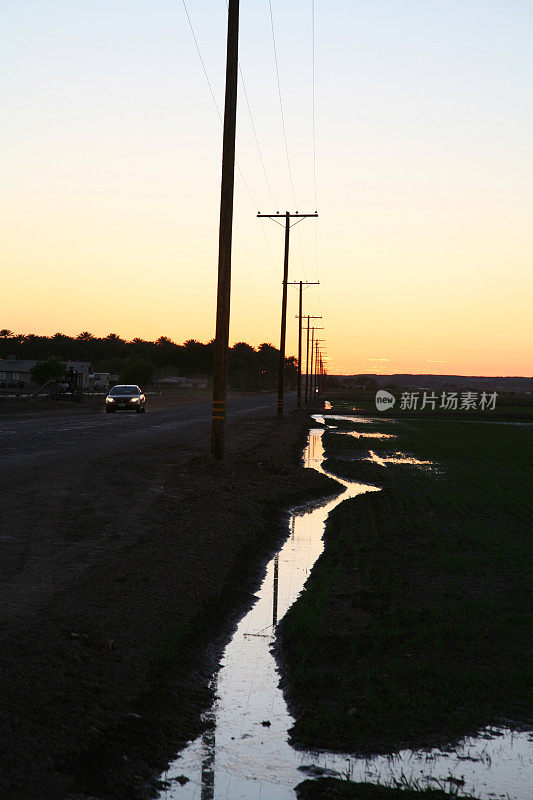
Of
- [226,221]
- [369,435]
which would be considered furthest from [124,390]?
[226,221]

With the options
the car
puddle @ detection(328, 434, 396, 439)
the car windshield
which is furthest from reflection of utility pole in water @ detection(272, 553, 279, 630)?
the car windshield

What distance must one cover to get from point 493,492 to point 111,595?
39.3 feet

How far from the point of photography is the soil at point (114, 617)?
451cm

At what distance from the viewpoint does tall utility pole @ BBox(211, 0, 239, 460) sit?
59.4 ft

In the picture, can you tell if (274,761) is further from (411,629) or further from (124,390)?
(124,390)

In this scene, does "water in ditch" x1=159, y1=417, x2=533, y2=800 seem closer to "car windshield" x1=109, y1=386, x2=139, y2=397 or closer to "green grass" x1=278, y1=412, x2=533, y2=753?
"green grass" x1=278, y1=412, x2=533, y2=753

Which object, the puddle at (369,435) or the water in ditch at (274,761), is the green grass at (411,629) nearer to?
the water in ditch at (274,761)

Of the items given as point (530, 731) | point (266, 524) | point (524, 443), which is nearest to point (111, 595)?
point (530, 731)

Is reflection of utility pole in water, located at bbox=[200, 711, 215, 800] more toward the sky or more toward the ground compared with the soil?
more toward the ground

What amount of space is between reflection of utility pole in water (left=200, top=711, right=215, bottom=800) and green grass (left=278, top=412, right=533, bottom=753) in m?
0.57

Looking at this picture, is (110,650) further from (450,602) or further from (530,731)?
(450,602)

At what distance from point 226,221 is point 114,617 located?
1295 centimetres

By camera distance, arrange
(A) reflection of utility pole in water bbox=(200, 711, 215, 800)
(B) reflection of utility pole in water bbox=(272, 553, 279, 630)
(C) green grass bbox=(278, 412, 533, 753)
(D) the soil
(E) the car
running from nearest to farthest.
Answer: (A) reflection of utility pole in water bbox=(200, 711, 215, 800), (D) the soil, (C) green grass bbox=(278, 412, 533, 753), (B) reflection of utility pole in water bbox=(272, 553, 279, 630), (E) the car

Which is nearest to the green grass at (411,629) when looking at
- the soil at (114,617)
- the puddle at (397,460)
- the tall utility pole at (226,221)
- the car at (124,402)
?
the soil at (114,617)
